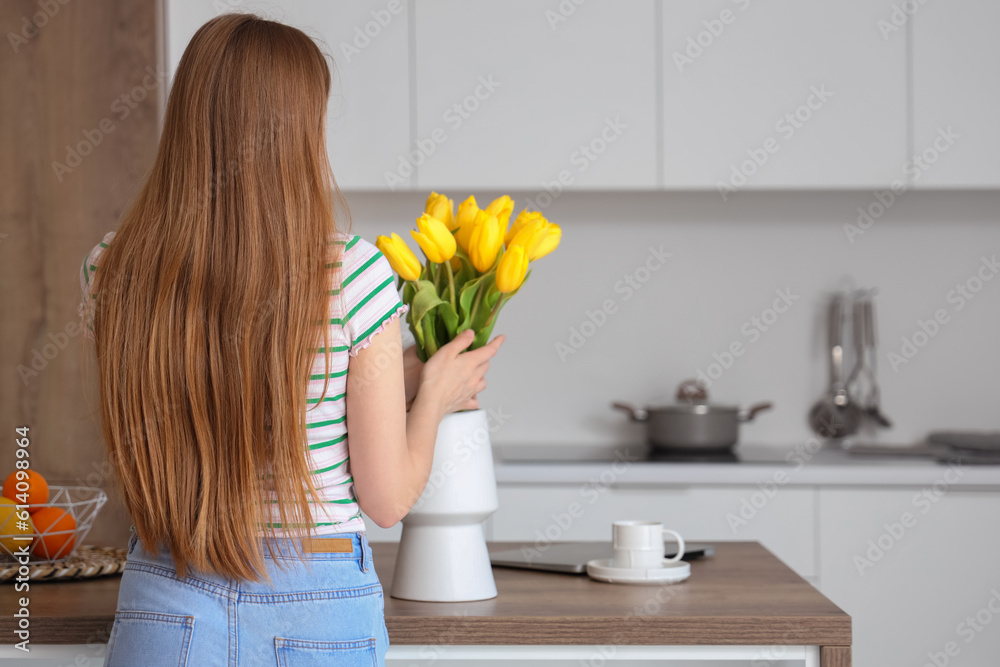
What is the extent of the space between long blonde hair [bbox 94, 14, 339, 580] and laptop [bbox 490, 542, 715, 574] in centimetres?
42

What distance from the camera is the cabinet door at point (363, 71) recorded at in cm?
252

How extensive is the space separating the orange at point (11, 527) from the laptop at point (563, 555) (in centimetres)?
55

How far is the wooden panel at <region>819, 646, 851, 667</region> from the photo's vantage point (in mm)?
968

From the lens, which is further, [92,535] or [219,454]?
[92,535]

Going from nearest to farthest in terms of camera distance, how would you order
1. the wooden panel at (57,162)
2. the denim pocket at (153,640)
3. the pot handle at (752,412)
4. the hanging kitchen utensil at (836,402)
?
the denim pocket at (153,640) → the wooden panel at (57,162) → the pot handle at (752,412) → the hanging kitchen utensil at (836,402)

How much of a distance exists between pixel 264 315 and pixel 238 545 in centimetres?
20

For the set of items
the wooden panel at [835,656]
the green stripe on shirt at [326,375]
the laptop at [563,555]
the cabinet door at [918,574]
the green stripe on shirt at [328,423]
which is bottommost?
the cabinet door at [918,574]

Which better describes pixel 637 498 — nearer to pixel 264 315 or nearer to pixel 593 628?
pixel 593 628

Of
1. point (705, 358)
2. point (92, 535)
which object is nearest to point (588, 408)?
point (705, 358)

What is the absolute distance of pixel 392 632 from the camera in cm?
99

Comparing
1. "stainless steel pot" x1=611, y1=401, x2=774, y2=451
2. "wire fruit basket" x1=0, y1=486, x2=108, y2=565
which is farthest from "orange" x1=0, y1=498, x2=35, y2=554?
"stainless steel pot" x1=611, y1=401, x2=774, y2=451

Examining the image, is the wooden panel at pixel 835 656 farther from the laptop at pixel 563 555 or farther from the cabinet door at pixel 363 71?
the cabinet door at pixel 363 71

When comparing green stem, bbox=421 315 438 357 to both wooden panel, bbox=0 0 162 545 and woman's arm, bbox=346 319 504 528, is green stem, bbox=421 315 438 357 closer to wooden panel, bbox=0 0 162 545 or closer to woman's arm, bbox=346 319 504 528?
woman's arm, bbox=346 319 504 528

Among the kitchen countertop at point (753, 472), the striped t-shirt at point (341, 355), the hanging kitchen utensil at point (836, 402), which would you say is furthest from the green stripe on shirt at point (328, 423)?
the hanging kitchen utensil at point (836, 402)
